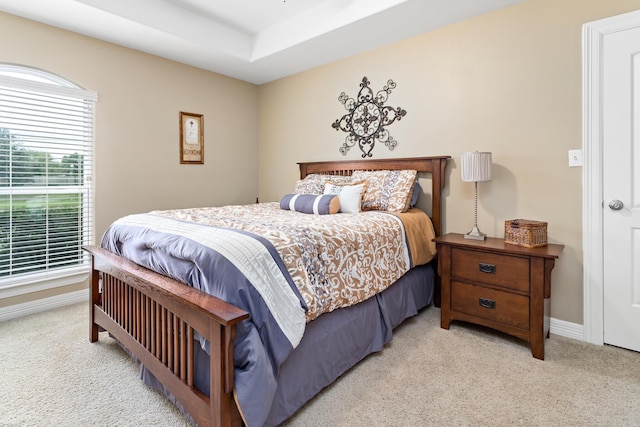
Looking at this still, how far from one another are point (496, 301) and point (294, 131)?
2.87 meters

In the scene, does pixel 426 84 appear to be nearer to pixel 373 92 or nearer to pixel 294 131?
pixel 373 92

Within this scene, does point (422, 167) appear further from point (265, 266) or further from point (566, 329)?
point (265, 266)

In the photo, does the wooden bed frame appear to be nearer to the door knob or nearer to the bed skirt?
the bed skirt

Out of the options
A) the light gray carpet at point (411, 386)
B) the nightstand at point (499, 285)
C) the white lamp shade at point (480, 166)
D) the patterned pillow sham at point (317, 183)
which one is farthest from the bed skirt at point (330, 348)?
the patterned pillow sham at point (317, 183)

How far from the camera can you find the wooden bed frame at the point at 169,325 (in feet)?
4.15

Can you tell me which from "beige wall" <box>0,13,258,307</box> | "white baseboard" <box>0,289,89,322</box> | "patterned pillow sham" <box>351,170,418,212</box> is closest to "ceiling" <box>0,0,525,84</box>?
"beige wall" <box>0,13,258,307</box>

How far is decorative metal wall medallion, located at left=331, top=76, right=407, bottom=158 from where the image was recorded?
327 centimetres

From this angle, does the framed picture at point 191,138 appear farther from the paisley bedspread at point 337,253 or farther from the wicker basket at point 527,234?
the wicker basket at point 527,234

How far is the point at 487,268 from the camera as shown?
2.28 metres

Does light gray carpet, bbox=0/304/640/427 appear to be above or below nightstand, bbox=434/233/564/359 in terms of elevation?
below

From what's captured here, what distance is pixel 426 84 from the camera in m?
3.02

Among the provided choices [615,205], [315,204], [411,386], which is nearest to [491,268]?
[615,205]

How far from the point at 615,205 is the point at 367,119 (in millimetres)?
2079

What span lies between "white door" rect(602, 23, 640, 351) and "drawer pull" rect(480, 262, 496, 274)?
2.34ft
